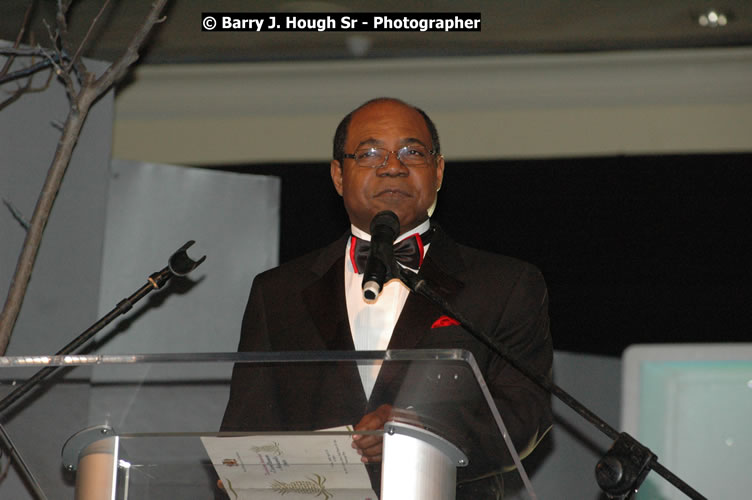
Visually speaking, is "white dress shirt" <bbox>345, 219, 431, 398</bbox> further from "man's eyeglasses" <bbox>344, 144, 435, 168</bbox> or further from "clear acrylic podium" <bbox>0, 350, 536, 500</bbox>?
"clear acrylic podium" <bbox>0, 350, 536, 500</bbox>

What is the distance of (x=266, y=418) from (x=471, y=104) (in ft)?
9.52

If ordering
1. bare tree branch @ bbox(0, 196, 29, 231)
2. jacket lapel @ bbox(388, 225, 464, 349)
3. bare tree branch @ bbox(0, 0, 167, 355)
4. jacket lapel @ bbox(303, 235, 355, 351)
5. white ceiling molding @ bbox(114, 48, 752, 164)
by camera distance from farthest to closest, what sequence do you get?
white ceiling molding @ bbox(114, 48, 752, 164), bare tree branch @ bbox(0, 196, 29, 231), bare tree branch @ bbox(0, 0, 167, 355), jacket lapel @ bbox(303, 235, 355, 351), jacket lapel @ bbox(388, 225, 464, 349)

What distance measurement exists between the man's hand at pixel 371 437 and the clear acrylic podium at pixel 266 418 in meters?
0.01

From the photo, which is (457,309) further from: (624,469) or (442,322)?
(624,469)

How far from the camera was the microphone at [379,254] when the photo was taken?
162cm

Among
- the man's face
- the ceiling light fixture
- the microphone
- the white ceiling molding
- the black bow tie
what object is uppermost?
the ceiling light fixture

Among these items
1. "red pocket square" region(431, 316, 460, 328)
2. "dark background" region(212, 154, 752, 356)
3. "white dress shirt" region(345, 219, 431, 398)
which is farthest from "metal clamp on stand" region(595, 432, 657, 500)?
"dark background" region(212, 154, 752, 356)

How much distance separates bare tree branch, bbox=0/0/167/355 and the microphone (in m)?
1.29

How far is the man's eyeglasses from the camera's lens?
247cm

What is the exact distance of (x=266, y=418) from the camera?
1429 mm

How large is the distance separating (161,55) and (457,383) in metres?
3.12

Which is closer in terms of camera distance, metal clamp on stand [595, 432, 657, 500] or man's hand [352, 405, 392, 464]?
man's hand [352, 405, 392, 464]

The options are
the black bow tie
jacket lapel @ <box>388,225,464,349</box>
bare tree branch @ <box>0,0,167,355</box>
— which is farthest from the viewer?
bare tree branch @ <box>0,0,167,355</box>

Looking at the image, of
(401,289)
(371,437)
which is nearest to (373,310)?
(401,289)
